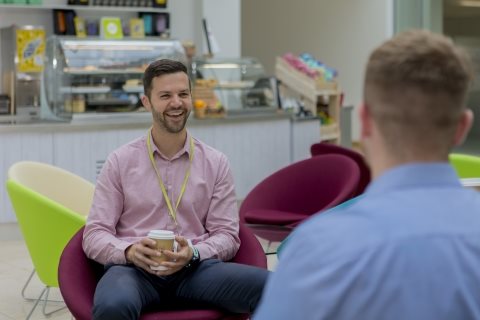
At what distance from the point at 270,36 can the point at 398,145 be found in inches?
511

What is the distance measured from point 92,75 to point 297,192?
266cm

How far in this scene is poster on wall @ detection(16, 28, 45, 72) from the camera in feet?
28.8

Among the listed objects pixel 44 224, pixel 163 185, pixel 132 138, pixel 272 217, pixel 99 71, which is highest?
pixel 99 71

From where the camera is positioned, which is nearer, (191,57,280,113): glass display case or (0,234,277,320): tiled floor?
(0,234,277,320): tiled floor

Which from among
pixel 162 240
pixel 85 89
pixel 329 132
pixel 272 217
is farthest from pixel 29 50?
pixel 162 240

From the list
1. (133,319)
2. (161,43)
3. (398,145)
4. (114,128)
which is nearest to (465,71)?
(398,145)

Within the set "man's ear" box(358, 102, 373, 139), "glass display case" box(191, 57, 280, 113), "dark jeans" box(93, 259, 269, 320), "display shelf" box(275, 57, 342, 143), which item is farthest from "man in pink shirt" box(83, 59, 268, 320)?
"display shelf" box(275, 57, 342, 143)

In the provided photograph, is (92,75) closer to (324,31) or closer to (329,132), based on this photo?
(329,132)

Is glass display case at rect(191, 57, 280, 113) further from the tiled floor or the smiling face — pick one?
the smiling face

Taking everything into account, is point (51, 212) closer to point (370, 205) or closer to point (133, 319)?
point (133, 319)

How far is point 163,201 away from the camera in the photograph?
315cm

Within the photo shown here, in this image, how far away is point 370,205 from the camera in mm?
1121

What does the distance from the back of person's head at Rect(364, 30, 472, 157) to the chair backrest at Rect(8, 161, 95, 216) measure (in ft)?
10.8

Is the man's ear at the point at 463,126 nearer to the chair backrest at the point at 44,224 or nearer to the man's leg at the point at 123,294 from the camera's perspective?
the man's leg at the point at 123,294
